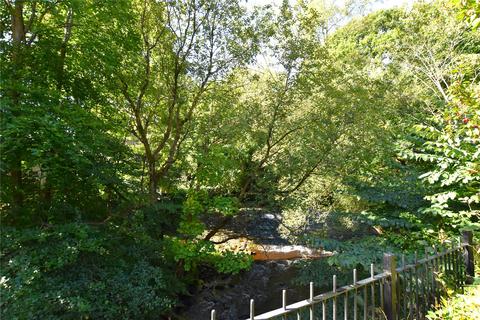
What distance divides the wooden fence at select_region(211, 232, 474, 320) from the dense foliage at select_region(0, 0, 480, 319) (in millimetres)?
977

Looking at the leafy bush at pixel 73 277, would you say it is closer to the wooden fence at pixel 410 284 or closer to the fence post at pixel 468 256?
the wooden fence at pixel 410 284

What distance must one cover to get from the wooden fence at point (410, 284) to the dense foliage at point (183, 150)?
977 mm

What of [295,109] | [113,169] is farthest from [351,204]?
[113,169]

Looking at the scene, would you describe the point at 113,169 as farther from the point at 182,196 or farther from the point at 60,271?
the point at 182,196

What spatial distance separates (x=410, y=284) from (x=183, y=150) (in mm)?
5755

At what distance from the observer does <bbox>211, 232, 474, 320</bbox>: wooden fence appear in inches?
96.2

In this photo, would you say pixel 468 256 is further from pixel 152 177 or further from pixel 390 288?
pixel 152 177

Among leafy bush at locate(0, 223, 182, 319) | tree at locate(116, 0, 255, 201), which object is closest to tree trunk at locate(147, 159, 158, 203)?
tree at locate(116, 0, 255, 201)

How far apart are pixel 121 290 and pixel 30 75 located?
330 centimetres

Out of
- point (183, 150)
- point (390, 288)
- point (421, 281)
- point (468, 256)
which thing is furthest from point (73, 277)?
point (468, 256)

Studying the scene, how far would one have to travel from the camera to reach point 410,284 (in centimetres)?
293

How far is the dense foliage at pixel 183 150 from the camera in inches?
177

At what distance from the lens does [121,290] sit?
189 inches

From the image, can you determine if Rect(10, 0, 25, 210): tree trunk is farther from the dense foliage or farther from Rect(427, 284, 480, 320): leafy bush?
Rect(427, 284, 480, 320): leafy bush
